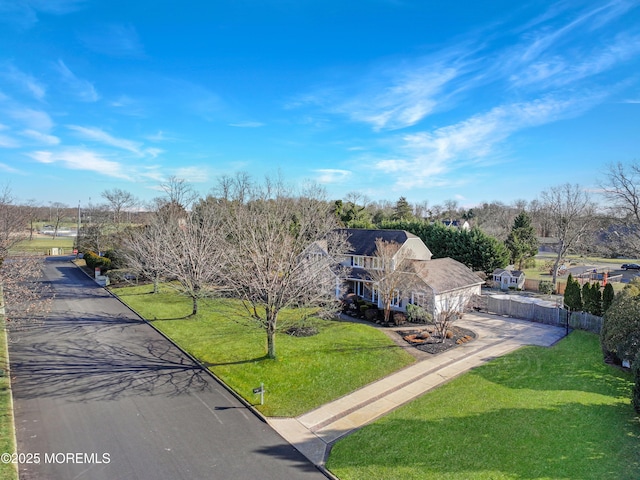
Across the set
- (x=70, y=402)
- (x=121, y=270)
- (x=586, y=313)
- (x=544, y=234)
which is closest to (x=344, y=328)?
(x=70, y=402)

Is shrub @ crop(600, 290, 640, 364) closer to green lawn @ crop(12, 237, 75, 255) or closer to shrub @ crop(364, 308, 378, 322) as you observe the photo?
shrub @ crop(364, 308, 378, 322)

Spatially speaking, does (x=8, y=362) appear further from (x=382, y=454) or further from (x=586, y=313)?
(x=586, y=313)

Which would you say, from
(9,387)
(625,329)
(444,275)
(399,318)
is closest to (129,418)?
(9,387)

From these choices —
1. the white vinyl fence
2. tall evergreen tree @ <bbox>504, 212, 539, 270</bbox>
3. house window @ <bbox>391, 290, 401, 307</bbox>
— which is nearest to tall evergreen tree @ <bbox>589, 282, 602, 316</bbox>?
the white vinyl fence

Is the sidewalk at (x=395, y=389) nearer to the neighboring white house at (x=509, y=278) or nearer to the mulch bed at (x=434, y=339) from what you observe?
the mulch bed at (x=434, y=339)

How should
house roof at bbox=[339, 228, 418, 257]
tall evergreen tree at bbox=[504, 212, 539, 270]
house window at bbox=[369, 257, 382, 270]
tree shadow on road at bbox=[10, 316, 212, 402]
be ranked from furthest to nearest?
1. tall evergreen tree at bbox=[504, 212, 539, 270]
2. house roof at bbox=[339, 228, 418, 257]
3. house window at bbox=[369, 257, 382, 270]
4. tree shadow on road at bbox=[10, 316, 212, 402]
